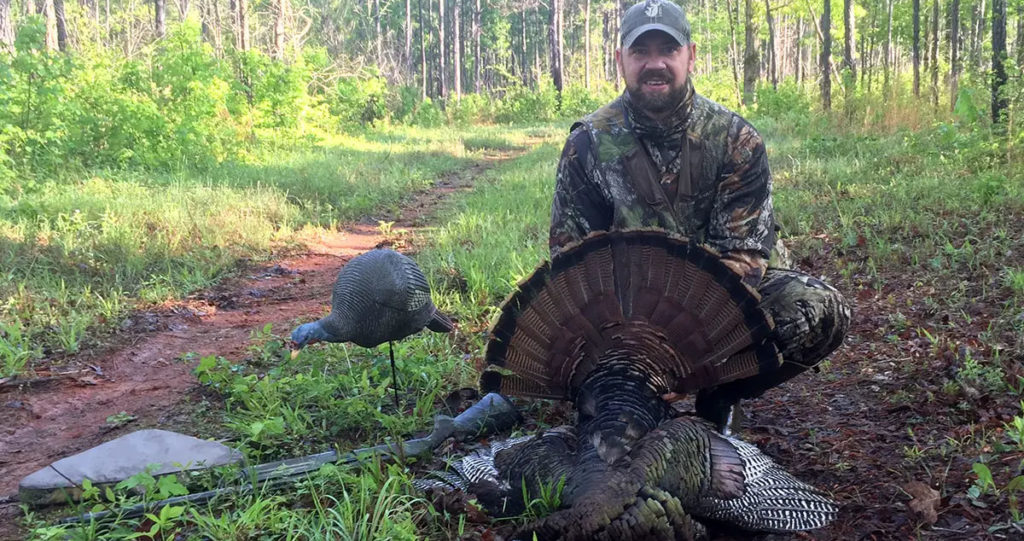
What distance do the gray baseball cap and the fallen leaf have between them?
196 centimetres

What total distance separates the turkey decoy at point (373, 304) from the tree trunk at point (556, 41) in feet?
90.1

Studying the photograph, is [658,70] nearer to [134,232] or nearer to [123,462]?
[123,462]

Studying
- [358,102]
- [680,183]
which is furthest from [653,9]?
[358,102]

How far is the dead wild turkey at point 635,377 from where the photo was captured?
223cm

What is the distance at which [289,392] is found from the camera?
3.60m

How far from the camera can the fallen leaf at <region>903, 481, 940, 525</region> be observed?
7.48 feet

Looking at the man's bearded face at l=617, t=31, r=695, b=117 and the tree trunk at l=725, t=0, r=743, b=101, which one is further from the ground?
the tree trunk at l=725, t=0, r=743, b=101

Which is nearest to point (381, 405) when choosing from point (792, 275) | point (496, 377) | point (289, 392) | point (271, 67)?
point (289, 392)

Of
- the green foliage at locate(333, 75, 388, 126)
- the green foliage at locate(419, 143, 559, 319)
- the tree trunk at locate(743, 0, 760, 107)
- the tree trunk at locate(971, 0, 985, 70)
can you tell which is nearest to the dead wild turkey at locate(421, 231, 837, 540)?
the green foliage at locate(419, 143, 559, 319)

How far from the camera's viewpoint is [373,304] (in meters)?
3.12

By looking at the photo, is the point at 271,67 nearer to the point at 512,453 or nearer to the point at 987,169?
the point at 987,169

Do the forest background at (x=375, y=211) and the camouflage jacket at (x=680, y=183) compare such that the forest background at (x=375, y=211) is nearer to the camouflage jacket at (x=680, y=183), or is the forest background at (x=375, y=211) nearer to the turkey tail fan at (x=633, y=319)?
the turkey tail fan at (x=633, y=319)

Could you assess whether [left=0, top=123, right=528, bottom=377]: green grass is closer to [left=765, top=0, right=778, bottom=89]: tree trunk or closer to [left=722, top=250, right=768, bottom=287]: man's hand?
[left=722, top=250, right=768, bottom=287]: man's hand

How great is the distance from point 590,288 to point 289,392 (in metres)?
1.79
